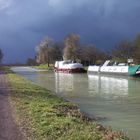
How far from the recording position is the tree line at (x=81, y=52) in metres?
110

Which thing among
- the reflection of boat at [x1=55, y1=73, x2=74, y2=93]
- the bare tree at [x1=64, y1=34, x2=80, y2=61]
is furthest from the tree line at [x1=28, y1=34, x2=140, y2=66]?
the reflection of boat at [x1=55, y1=73, x2=74, y2=93]

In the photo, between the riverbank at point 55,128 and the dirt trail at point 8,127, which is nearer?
the dirt trail at point 8,127

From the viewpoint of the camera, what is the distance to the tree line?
110 m

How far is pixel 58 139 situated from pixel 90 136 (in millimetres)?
834

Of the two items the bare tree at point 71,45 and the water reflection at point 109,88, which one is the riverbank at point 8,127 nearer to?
the water reflection at point 109,88

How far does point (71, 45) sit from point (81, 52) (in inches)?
169

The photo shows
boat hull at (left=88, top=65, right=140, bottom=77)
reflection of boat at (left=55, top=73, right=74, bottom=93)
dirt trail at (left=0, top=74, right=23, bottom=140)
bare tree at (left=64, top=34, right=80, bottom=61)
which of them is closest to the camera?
dirt trail at (left=0, top=74, right=23, bottom=140)

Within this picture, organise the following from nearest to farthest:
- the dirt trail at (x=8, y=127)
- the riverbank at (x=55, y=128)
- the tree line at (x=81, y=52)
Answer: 1. the dirt trail at (x=8, y=127)
2. the riverbank at (x=55, y=128)
3. the tree line at (x=81, y=52)

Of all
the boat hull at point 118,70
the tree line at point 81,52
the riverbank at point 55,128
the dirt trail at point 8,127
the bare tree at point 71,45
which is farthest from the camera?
the bare tree at point 71,45

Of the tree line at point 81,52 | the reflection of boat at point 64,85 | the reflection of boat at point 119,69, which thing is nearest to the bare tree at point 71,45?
the tree line at point 81,52

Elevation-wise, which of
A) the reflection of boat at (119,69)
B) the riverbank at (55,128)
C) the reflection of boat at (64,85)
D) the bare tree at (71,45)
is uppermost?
the bare tree at (71,45)

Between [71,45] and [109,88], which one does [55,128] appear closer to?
[109,88]

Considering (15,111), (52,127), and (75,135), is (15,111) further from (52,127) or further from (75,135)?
(75,135)

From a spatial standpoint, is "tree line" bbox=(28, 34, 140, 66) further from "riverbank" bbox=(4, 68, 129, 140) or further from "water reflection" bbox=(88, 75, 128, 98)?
"riverbank" bbox=(4, 68, 129, 140)
